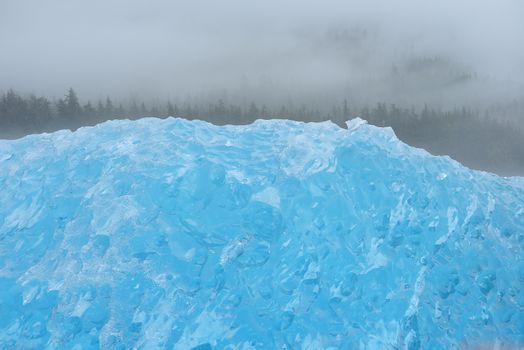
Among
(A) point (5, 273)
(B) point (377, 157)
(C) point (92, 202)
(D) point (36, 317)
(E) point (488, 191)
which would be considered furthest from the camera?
(E) point (488, 191)

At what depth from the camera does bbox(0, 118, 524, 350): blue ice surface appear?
7000 millimetres

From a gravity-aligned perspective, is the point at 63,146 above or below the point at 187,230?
above

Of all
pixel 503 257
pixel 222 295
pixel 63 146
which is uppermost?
pixel 63 146

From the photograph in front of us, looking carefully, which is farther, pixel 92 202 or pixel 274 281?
pixel 92 202

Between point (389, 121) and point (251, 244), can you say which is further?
point (389, 121)

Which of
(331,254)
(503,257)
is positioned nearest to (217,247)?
(331,254)

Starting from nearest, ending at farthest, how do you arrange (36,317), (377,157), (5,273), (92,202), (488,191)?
(36,317) < (5,273) < (92,202) < (377,157) < (488,191)

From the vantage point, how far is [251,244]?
767 centimetres

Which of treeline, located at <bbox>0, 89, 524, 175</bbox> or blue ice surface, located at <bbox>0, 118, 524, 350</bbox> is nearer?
→ blue ice surface, located at <bbox>0, 118, 524, 350</bbox>

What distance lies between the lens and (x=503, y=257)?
8.48 m

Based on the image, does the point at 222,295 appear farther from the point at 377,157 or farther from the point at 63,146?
the point at 63,146

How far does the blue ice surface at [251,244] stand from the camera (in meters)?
7.00

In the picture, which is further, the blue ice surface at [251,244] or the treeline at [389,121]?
the treeline at [389,121]

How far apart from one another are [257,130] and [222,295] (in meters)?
3.53
